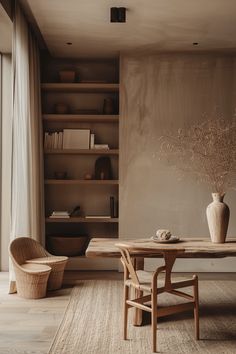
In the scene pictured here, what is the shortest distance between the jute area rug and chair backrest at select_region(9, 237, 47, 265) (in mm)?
581

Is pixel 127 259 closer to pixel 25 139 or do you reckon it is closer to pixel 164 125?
pixel 25 139

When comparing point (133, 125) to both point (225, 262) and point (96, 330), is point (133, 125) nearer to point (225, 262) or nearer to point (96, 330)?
point (225, 262)

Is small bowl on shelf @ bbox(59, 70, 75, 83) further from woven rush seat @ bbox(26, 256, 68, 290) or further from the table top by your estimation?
the table top

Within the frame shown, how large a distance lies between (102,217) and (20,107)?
1874mm

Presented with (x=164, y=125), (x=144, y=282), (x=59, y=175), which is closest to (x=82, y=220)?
(x=59, y=175)

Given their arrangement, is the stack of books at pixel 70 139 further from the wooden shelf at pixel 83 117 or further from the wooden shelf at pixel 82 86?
the wooden shelf at pixel 82 86

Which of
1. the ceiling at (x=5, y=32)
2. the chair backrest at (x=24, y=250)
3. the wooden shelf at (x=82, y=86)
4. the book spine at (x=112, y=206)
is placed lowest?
the chair backrest at (x=24, y=250)

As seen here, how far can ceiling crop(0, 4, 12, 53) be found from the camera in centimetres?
463

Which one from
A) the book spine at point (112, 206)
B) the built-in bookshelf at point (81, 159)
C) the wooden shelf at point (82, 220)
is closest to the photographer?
the wooden shelf at point (82, 220)

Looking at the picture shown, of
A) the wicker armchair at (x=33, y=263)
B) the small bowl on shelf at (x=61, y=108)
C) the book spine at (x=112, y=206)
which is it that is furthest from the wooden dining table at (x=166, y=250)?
the small bowl on shelf at (x=61, y=108)

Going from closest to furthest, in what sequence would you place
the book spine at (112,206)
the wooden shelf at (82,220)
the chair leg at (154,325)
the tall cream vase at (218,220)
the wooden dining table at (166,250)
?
the chair leg at (154,325) < the wooden dining table at (166,250) < the tall cream vase at (218,220) < the wooden shelf at (82,220) < the book spine at (112,206)

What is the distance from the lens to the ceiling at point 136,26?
4.63m

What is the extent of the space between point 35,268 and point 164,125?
251 centimetres

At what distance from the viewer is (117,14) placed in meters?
4.71
